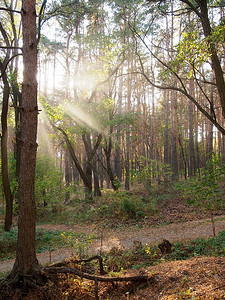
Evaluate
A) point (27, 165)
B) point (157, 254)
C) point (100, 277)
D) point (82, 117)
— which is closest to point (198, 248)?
point (157, 254)

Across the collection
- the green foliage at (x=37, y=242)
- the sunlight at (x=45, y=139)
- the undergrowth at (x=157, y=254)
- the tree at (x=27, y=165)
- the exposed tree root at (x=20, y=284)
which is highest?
the sunlight at (x=45, y=139)

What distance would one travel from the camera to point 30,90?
4.03 metres

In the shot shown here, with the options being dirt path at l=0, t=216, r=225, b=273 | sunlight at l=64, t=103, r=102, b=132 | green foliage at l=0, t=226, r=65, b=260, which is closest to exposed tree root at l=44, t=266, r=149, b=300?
dirt path at l=0, t=216, r=225, b=273

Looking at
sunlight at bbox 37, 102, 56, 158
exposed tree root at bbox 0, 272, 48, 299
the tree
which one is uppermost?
sunlight at bbox 37, 102, 56, 158

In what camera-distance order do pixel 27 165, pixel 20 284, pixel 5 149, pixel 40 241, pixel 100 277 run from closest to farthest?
pixel 20 284 → pixel 100 277 → pixel 27 165 → pixel 40 241 → pixel 5 149

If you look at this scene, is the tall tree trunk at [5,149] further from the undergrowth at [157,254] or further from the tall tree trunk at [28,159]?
the tall tree trunk at [28,159]

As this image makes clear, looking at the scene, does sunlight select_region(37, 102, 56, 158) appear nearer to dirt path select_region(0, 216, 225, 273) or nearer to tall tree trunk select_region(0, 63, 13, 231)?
tall tree trunk select_region(0, 63, 13, 231)

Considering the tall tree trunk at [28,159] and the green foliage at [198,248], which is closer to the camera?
the tall tree trunk at [28,159]

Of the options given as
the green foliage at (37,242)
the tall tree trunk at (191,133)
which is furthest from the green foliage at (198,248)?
A: the tall tree trunk at (191,133)

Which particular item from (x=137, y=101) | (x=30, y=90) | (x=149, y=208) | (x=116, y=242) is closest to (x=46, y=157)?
(x=149, y=208)

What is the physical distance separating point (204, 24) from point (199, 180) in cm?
418

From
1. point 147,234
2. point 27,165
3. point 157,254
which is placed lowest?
point 147,234

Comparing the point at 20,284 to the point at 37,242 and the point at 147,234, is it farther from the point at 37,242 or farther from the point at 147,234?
the point at 147,234

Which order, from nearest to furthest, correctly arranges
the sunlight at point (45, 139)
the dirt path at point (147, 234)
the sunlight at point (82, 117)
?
1. the dirt path at point (147, 234)
2. the sunlight at point (82, 117)
3. the sunlight at point (45, 139)
